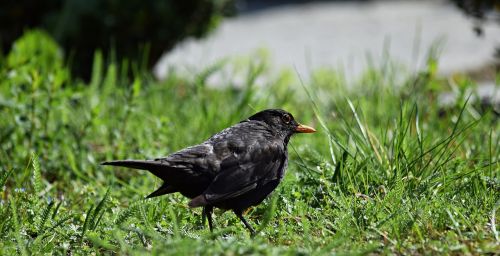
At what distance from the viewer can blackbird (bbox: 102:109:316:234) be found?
Result: 3.86m

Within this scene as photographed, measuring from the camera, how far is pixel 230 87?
6.79m

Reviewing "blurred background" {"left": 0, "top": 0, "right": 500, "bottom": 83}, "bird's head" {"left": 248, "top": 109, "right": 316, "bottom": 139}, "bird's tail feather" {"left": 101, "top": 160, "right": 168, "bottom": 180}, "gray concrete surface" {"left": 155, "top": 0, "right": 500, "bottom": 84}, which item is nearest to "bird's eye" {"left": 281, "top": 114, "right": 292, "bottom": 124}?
"bird's head" {"left": 248, "top": 109, "right": 316, "bottom": 139}

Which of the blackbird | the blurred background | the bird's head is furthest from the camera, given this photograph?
the blurred background

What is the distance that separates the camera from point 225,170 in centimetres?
400

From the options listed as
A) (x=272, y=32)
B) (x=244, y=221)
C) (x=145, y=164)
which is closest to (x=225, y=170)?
(x=244, y=221)

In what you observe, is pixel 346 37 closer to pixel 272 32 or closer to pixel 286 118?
pixel 272 32

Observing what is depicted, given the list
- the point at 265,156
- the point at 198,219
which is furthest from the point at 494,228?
the point at 198,219

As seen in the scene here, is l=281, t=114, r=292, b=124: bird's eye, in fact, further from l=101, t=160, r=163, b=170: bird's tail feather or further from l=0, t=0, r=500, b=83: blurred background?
l=101, t=160, r=163, b=170: bird's tail feather

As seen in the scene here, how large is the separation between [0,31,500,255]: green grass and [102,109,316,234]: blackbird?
0.48 ft

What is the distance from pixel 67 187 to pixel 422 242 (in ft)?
8.36

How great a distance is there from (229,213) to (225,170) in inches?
18.5

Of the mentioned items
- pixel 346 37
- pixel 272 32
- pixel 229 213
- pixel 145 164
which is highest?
pixel 145 164

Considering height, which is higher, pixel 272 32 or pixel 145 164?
pixel 145 164

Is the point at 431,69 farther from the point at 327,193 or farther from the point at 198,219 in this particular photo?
the point at 198,219
